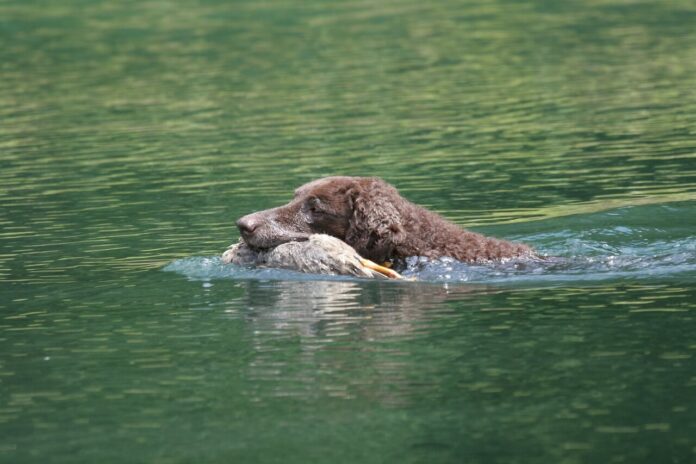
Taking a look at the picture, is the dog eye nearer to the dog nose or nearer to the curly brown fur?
the curly brown fur

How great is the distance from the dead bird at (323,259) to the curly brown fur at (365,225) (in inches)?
5.8

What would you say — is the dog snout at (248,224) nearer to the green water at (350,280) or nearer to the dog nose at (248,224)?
the dog nose at (248,224)

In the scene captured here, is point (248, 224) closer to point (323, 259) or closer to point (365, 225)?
point (323, 259)

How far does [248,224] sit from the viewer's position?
12836mm

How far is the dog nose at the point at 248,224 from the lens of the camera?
12820 millimetres

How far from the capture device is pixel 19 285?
44.4 ft

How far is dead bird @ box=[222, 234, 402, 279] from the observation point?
1255 centimetres

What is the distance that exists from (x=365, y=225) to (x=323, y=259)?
18.4 inches

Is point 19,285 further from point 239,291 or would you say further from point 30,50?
point 30,50

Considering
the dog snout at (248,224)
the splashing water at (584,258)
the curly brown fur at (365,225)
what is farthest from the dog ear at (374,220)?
the dog snout at (248,224)

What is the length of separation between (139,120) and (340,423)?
18.7 metres

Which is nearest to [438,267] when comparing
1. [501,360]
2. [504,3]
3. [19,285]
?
[501,360]

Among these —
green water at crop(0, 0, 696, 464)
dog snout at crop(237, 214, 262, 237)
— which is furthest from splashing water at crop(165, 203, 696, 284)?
dog snout at crop(237, 214, 262, 237)

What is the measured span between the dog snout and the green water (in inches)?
17.7
